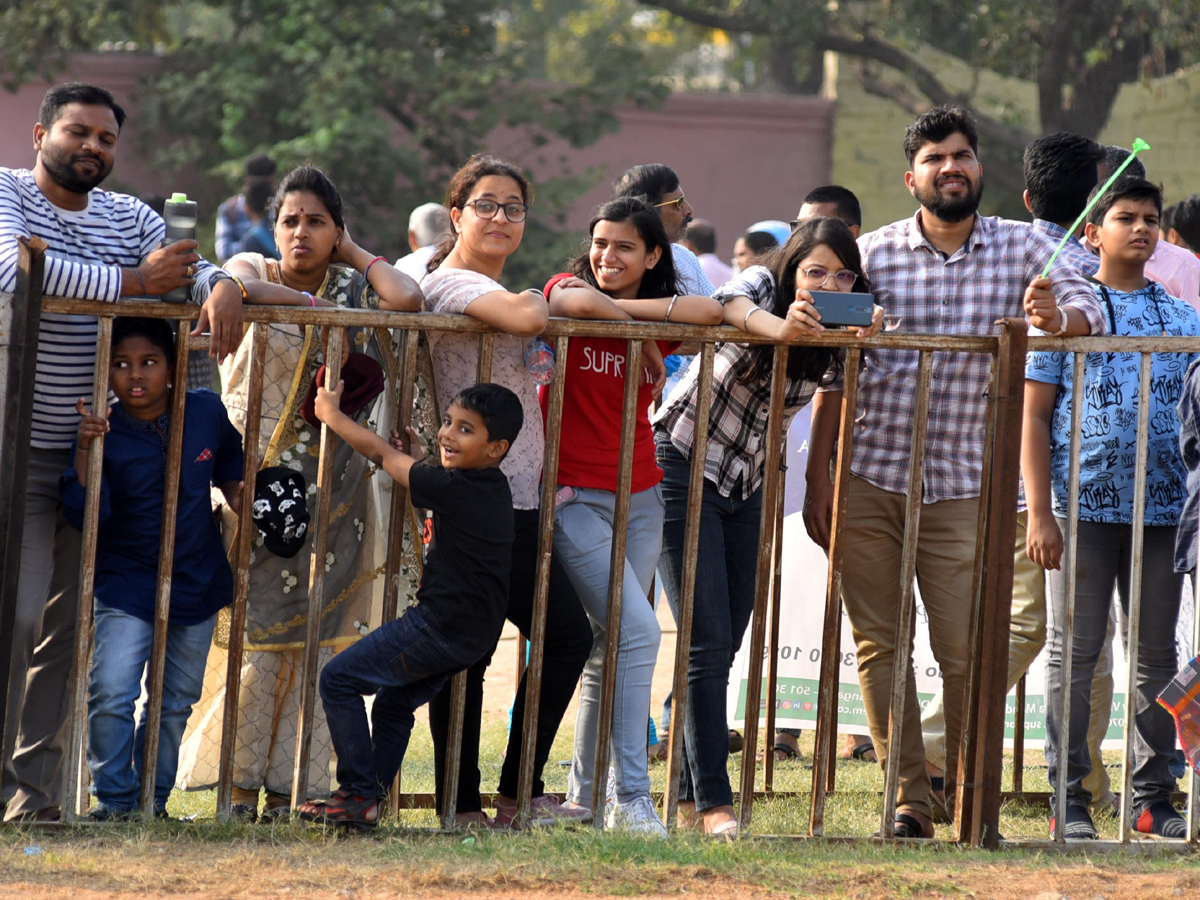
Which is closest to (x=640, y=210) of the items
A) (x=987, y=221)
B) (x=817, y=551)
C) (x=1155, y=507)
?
(x=987, y=221)

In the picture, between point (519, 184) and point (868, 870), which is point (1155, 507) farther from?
point (519, 184)

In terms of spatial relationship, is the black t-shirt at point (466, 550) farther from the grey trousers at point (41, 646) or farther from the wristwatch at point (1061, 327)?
the wristwatch at point (1061, 327)

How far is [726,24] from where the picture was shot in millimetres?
16547

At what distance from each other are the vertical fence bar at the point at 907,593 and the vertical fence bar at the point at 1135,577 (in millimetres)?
615

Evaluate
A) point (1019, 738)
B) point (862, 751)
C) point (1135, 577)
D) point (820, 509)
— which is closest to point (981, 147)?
point (862, 751)

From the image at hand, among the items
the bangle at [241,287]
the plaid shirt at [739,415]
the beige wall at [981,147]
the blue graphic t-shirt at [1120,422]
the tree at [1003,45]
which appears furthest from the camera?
the beige wall at [981,147]

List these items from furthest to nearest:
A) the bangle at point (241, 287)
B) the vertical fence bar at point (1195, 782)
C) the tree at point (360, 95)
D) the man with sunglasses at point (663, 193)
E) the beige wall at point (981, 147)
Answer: the beige wall at point (981, 147), the tree at point (360, 95), the man with sunglasses at point (663, 193), the vertical fence bar at point (1195, 782), the bangle at point (241, 287)

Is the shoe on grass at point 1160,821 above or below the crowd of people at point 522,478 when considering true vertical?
below

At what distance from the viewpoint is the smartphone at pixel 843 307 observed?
14.0ft

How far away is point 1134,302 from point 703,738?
1.99m

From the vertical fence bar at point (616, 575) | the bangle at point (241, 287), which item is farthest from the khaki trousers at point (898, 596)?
the bangle at point (241, 287)

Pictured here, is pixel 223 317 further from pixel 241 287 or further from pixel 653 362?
pixel 653 362

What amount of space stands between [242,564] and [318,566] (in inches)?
8.4

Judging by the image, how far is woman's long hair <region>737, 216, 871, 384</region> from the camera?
14.8 feet
